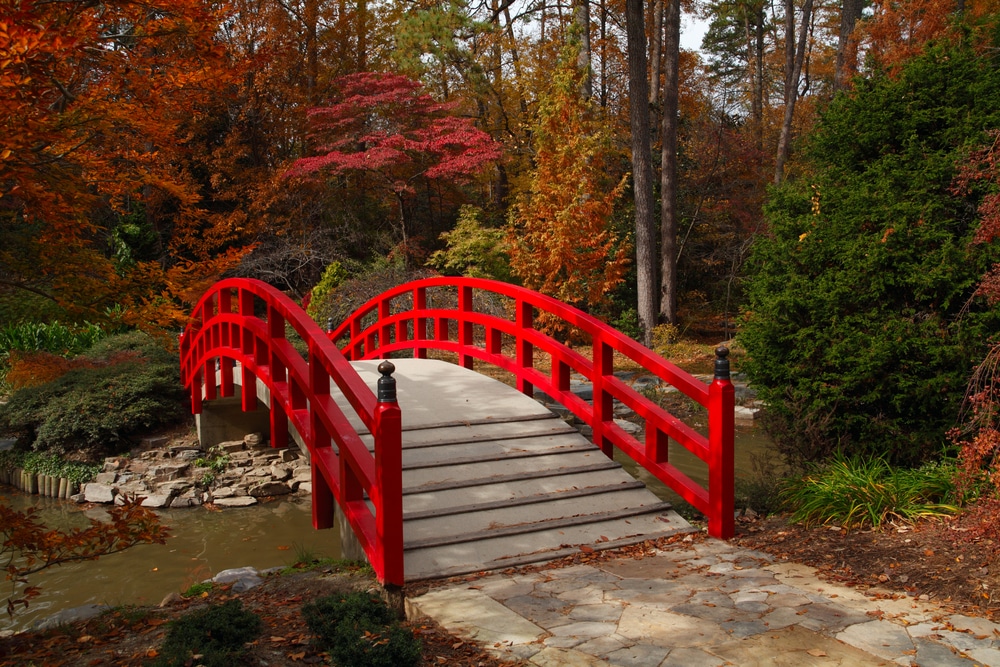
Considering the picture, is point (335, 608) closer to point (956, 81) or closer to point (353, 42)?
point (956, 81)

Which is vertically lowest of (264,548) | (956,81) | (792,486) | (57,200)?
(264,548)

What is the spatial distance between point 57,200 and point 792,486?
5407 mm

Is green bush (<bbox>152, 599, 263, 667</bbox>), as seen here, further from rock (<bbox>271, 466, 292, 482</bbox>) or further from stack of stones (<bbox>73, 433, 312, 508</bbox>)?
rock (<bbox>271, 466, 292, 482</bbox>)

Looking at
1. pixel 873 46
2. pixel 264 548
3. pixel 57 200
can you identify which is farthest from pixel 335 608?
pixel 873 46

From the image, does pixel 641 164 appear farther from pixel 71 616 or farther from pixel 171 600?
pixel 71 616

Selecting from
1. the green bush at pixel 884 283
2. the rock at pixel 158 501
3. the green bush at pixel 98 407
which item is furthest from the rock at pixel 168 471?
the green bush at pixel 884 283

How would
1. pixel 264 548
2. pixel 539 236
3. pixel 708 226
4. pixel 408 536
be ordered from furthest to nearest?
pixel 708 226
pixel 539 236
pixel 264 548
pixel 408 536

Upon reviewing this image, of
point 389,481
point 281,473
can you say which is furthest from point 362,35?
point 389,481

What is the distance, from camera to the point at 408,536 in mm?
4863

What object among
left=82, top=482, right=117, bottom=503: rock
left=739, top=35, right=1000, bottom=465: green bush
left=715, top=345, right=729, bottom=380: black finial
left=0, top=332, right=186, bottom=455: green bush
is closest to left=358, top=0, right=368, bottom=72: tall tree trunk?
left=0, top=332, right=186, bottom=455: green bush

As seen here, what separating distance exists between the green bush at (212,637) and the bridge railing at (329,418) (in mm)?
911

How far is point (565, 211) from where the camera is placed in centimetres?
1396

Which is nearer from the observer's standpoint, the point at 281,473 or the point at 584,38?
the point at 281,473

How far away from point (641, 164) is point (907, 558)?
1196 cm
